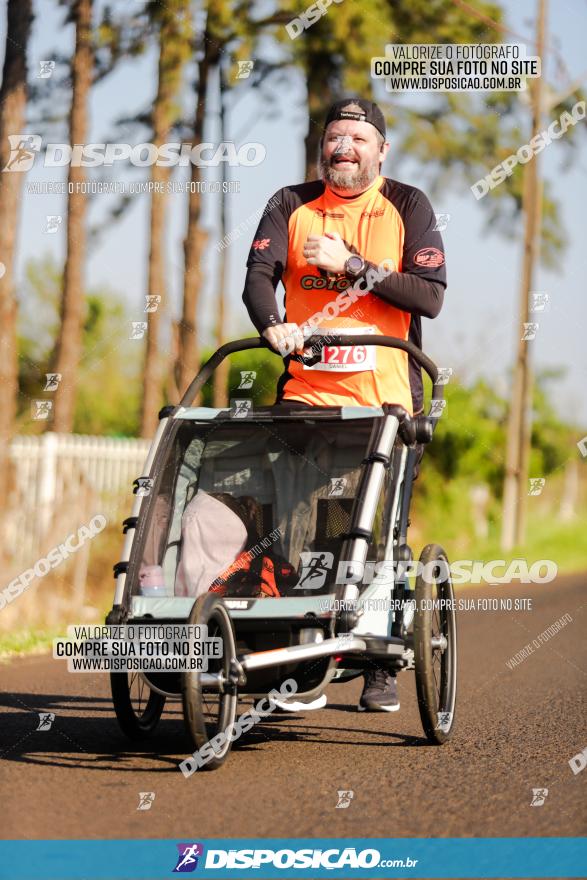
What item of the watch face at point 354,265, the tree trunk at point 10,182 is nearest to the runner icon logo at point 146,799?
the watch face at point 354,265

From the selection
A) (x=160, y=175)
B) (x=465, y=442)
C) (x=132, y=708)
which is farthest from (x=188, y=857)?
(x=465, y=442)

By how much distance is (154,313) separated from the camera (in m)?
18.7

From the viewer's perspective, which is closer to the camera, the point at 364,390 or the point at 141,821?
the point at 141,821

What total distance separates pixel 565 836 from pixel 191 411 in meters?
2.26

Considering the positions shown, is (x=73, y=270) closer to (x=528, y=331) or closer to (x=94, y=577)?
(x=94, y=577)

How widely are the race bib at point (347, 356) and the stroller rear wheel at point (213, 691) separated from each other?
4.61 feet

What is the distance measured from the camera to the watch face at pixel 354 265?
560 cm

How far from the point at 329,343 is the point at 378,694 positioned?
1.48 m

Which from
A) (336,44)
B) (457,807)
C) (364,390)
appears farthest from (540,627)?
(336,44)

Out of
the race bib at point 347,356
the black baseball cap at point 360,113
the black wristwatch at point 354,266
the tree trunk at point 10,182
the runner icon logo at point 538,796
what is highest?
the tree trunk at point 10,182

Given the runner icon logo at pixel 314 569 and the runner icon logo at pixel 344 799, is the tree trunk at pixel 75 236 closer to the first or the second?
the runner icon logo at pixel 314 569

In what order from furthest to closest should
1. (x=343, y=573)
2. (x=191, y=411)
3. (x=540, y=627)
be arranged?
(x=540, y=627) < (x=191, y=411) < (x=343, y=573)

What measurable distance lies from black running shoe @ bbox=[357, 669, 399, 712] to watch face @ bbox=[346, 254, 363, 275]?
1.65m

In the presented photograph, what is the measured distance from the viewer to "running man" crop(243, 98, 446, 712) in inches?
229
